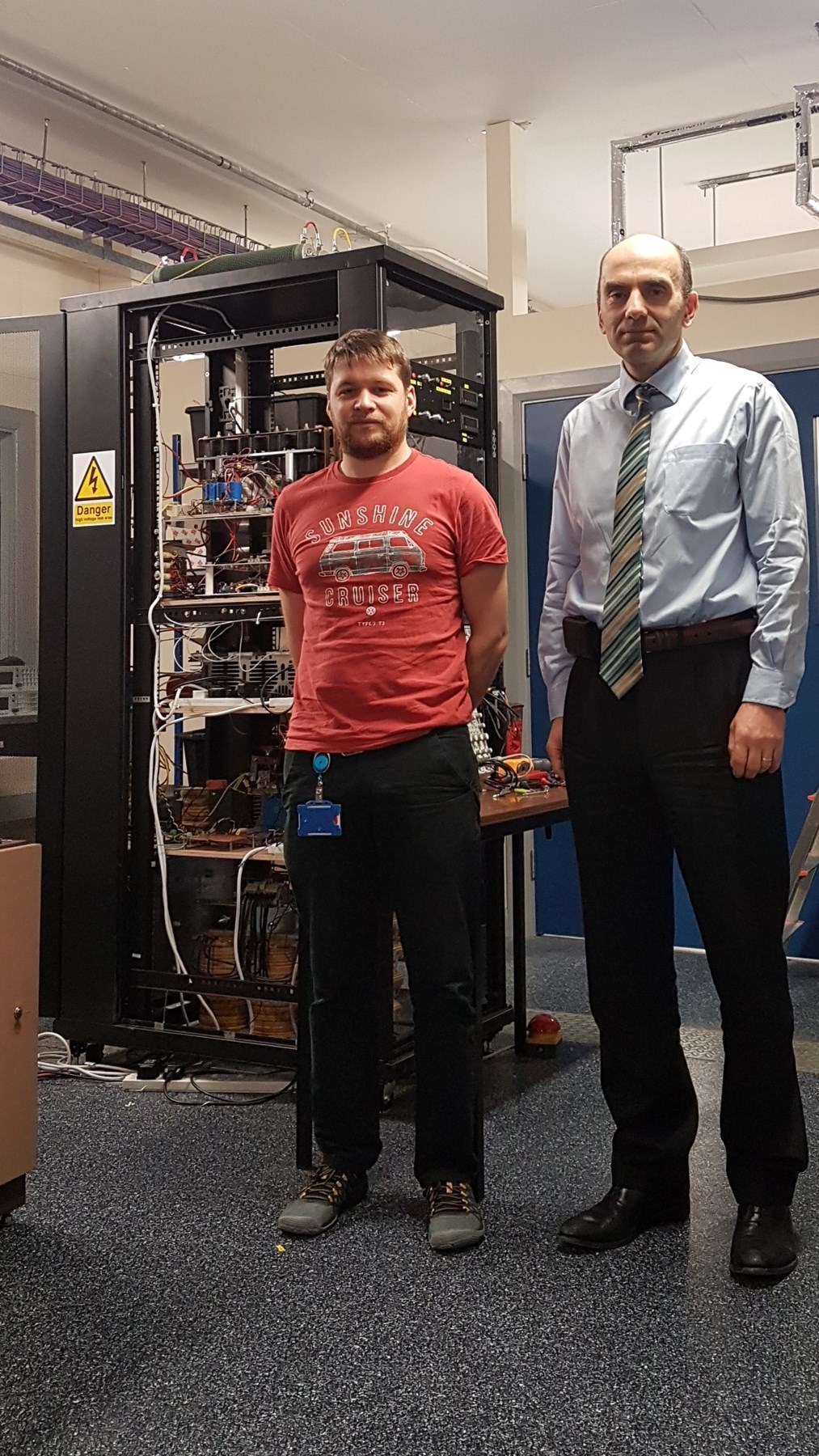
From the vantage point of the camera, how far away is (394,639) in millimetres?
2236

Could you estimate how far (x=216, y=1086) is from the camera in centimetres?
320

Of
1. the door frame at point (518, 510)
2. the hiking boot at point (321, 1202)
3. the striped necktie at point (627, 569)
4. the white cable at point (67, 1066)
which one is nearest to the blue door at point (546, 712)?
the door frame at point (518, 510)

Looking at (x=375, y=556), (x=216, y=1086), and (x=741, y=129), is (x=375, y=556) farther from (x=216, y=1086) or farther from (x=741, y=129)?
(x=741, y=129)

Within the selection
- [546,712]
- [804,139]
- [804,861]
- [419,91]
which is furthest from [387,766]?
[804,139]

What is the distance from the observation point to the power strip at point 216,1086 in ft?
10.4

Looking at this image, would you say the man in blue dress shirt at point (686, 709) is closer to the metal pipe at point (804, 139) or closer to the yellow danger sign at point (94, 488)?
the yellow danger sign at point (94, 488)

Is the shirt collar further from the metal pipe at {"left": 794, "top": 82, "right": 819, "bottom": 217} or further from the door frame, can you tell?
the metal pipe at {"left": 794, "top": 82, "right": 819, "bottom": 217}

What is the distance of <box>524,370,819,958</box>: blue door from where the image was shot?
4.50 metres

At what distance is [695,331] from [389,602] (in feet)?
9.29

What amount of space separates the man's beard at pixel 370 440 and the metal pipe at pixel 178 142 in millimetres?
3041

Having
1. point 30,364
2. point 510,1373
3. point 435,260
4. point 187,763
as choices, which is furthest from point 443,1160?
point 435,260

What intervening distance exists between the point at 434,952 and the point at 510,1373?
691 mm

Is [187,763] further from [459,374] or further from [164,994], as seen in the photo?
[459,374]

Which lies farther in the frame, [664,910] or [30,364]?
[30,364]
